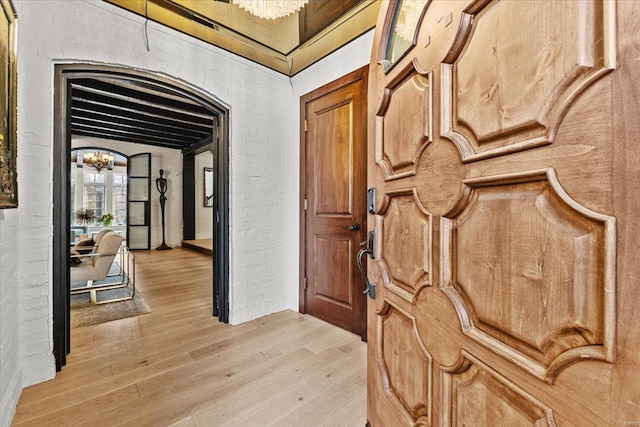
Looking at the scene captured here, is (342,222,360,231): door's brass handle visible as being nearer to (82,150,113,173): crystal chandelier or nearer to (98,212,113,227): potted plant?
(82,150,113,173): crystal chandelier

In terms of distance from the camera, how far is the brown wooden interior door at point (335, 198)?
7.97 feet

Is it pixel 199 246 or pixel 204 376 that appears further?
pixel 199 246

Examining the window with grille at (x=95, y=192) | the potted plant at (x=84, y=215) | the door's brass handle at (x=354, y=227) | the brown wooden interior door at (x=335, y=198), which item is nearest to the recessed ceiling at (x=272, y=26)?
the brown wooden interior door at (x=335, y=198)

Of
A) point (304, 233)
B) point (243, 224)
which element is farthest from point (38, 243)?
point (304, 233)

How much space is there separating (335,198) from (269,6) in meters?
1.52

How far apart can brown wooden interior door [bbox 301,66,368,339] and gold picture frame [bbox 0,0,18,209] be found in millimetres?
2031

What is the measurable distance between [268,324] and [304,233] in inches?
37.2

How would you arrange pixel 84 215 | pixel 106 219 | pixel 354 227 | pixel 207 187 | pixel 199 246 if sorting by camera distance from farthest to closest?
pixel 207 187 → pixel 106 219 → pixel 84 215 → pixel 199 246 → pixel 354 227

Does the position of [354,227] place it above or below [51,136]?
below

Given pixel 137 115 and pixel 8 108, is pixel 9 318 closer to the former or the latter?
pixel 8 108

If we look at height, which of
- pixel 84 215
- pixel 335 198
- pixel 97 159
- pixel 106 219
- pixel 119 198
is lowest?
pixel 106 219

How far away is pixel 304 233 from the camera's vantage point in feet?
9.62

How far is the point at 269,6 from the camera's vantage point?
183 cm

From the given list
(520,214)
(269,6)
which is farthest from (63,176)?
(520,214)
